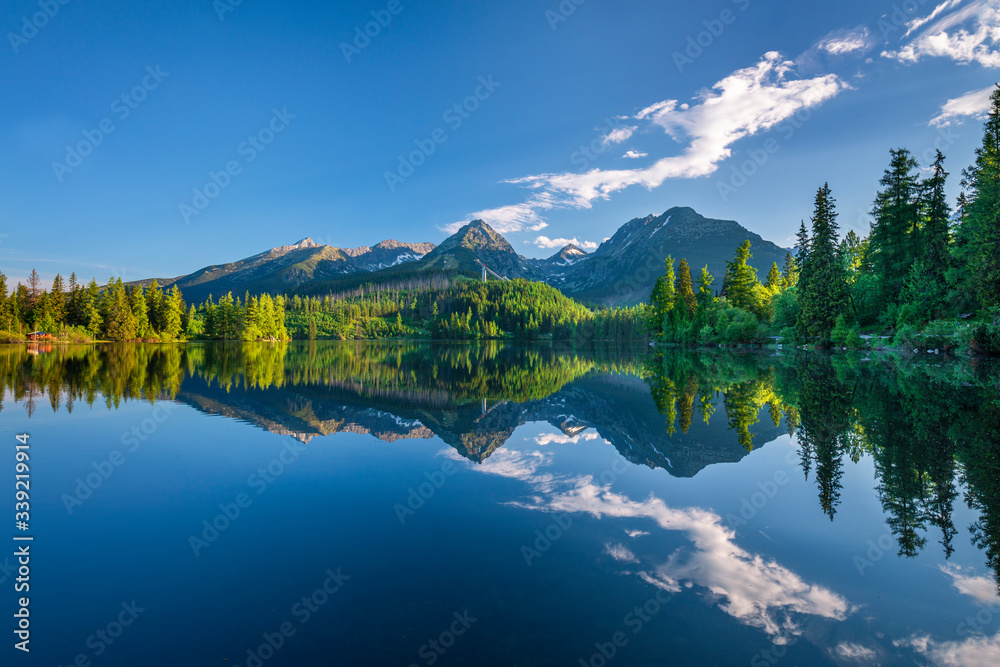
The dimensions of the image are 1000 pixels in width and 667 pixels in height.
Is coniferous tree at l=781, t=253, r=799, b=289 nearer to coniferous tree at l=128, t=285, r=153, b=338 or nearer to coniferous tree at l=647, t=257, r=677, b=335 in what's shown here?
coniferous tree at l=647, t=257, r=677, b=335

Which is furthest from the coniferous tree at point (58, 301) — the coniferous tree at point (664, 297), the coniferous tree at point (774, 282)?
the coniferous tree at point (774, 282)

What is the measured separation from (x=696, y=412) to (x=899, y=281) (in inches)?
1839

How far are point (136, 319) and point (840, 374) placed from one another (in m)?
121

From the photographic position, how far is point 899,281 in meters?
48.8

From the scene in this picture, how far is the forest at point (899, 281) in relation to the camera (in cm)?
3734

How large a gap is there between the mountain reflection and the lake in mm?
133

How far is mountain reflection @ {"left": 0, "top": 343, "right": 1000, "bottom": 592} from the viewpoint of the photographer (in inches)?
381

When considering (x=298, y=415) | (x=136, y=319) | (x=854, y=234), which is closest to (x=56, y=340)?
(x=136, y=319)

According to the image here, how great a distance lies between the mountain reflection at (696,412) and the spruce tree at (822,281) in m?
18.7

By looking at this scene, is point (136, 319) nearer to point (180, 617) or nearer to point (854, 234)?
point (180, 617)

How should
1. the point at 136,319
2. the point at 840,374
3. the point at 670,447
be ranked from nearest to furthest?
the point at 670,447, the point at 840,374, the point at 136,319

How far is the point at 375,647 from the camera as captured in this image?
16.2 ft

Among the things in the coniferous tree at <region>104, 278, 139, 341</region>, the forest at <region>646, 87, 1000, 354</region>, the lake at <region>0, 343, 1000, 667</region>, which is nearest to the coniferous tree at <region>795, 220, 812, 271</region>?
the forest at <region>646, 87, 1000, 354</region>

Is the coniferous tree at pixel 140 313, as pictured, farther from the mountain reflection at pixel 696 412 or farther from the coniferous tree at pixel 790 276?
the coniferous tree at pixel 790 276
